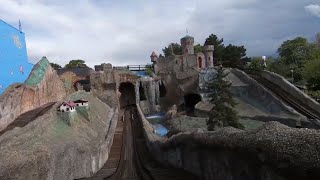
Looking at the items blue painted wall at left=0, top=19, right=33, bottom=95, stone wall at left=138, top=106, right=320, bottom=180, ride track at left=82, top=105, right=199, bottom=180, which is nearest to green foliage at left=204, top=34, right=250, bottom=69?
ride track at left=82, top=105, right=199, bottom=180

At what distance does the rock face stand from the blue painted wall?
0.73 m

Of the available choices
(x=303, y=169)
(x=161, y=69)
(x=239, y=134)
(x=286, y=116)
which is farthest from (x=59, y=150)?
(x=161, y=69)

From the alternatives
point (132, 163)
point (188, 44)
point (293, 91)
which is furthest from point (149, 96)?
point (132, 163)

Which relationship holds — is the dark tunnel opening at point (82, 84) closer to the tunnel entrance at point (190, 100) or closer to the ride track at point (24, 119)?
the tunnel entrance at point (190, 100)

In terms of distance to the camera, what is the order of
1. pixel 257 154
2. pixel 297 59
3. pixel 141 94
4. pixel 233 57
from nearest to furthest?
pixel 257 154, pixel 141 94, pixel 233 57, pixel 297 59

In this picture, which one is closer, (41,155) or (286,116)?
(41,155)

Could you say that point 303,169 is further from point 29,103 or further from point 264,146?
point 29,103

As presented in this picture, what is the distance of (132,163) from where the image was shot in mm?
21453

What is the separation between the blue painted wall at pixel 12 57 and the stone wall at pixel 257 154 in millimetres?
19540

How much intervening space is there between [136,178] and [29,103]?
15.9 metres

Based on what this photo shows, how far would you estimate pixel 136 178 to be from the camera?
16.7 meters

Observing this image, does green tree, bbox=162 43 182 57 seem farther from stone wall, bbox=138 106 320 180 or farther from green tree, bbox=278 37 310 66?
stone wall, bbox=138 106 320 180

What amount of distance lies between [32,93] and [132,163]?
1274cm

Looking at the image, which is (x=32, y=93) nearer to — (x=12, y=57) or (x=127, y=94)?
(x=12, y=57)
